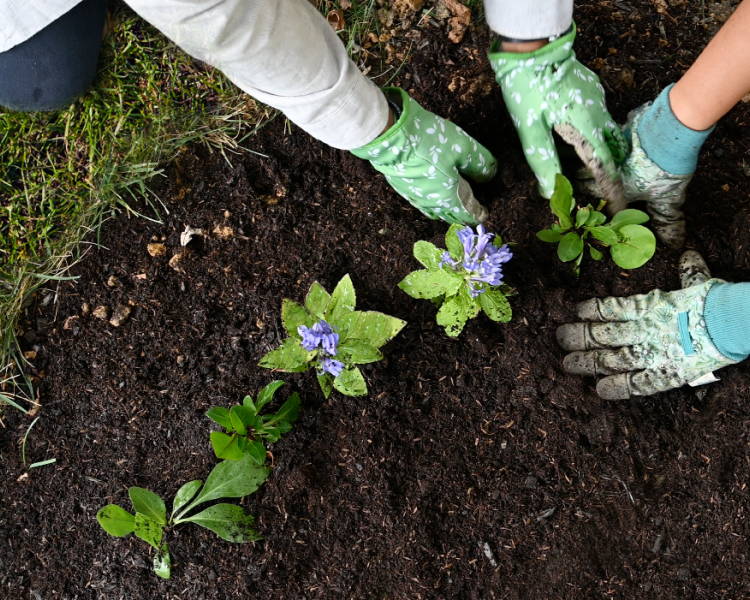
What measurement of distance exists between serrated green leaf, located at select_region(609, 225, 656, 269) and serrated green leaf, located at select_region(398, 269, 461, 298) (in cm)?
42

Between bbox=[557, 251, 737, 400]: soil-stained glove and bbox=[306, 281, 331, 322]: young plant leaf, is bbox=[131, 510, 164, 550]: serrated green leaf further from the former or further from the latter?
bbox=[557, 251, 737, 400]: soil-stained glove

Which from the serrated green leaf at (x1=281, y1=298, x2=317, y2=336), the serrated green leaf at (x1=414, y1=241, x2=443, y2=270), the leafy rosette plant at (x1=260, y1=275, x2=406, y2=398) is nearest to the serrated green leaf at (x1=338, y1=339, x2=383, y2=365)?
the leafy rosette plant at (x1=260, y1=275, x2=406, y2=398)

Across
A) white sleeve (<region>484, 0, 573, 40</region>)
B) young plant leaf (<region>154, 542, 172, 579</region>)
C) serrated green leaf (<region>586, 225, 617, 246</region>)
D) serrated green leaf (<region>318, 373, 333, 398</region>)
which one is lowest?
young plant leaf (<region>154, 542, 172, 579</region>)

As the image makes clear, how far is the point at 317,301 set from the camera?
156 cm

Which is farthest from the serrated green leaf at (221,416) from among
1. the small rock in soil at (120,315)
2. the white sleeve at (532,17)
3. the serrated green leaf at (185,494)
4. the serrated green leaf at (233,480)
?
the white sleeve at (532,17)

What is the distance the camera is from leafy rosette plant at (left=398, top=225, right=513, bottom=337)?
1.43 meters

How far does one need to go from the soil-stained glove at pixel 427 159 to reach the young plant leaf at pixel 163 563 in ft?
3.62

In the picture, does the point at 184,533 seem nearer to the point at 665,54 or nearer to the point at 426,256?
the point at 426,256

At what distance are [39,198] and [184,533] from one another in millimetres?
1130

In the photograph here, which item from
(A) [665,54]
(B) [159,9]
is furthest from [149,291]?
(A) [665,54]

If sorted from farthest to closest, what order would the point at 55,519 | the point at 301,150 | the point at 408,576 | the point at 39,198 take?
the point at 39,198, the point at 301,150, the point at 55,519, the point at 408,576

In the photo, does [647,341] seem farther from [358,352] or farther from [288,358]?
[288,358]

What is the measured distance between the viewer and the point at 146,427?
1657 millimetres

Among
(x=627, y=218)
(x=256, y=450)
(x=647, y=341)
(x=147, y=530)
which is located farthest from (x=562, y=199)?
(x=147, y=530)
